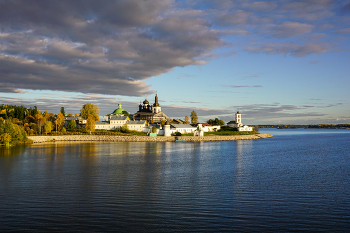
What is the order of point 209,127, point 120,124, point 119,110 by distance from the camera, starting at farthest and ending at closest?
point 119,110
point 209,127
point 120,124

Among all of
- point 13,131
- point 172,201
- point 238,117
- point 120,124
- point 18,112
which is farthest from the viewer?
point 238,117

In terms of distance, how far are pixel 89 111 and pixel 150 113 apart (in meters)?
35.1

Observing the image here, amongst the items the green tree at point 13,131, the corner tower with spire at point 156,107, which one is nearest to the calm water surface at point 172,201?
the green tree at point 13,131

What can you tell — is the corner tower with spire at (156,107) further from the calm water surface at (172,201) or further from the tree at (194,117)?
the calm water surface at (172,201)

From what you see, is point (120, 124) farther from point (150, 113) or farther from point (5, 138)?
point (5, 138)

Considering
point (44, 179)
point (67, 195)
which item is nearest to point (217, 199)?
point (67, 195)

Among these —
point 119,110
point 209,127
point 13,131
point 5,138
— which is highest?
point 119,110

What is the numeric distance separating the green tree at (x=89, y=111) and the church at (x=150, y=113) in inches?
1049

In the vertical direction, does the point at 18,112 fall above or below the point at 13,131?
above

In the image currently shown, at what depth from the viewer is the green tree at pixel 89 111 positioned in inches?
4274

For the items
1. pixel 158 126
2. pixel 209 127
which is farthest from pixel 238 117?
pixel 158 126

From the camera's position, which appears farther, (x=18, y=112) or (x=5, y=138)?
(x=18, y=112)

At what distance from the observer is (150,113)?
13550 centimetres

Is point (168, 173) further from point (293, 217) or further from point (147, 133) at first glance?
point (147, 133)
